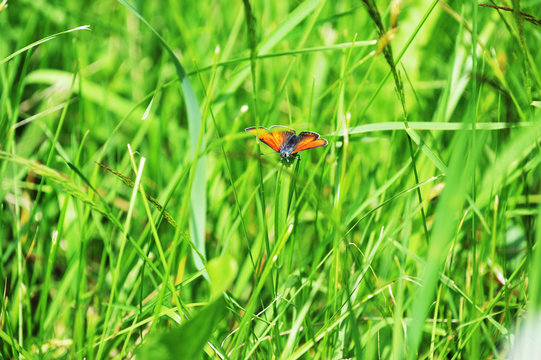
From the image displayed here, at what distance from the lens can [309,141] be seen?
3.53 feet

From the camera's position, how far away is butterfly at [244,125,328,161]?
3.52ft

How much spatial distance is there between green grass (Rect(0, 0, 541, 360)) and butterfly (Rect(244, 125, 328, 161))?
59 mm

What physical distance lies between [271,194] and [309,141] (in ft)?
2.18

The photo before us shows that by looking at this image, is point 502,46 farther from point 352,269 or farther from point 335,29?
point 352,269

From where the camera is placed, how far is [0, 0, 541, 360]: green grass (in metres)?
1.00

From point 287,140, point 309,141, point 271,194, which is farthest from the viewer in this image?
point 271,194

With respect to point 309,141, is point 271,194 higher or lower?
lower

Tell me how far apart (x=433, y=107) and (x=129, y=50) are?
143cm

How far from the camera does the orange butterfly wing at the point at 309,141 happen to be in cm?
106

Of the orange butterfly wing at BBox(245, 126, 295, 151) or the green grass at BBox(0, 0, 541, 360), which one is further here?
the orange butterfly wing at BBox(245, 126, 295, 151)

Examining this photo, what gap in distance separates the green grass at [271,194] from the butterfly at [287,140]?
59 mm

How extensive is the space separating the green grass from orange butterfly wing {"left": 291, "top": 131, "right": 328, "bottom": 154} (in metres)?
0.07

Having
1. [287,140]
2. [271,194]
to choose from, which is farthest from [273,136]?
[271,194]

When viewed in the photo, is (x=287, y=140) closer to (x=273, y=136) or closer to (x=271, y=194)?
(x=273, y=136)
